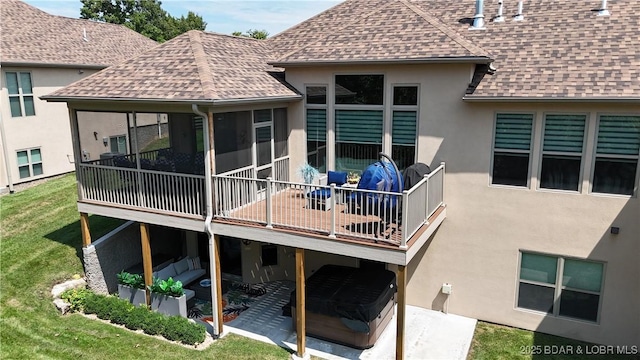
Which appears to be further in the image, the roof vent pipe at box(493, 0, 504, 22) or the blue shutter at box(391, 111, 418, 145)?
the roof vent pipe at box(493, 0, 504, 22)

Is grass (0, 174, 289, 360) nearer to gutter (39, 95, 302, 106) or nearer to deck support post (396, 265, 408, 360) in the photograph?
deck support post (396, 265, 408, 360)

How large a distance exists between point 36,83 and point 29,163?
3221 mm

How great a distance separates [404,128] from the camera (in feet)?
36.5

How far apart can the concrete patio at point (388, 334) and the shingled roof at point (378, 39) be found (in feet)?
20.2

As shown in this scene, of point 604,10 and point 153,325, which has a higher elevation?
point 604,10

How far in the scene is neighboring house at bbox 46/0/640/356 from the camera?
31.1 ft

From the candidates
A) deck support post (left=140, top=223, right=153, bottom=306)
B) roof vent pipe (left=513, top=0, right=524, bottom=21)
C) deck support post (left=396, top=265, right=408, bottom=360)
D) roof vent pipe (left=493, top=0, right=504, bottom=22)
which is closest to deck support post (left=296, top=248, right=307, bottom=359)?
deck support post (left=396, top=265, right=408, bottom=360)

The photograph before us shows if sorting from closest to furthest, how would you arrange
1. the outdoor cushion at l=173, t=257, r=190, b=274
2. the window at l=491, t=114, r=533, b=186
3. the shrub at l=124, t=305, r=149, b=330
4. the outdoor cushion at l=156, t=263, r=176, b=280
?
the window at l=491, t=114, r=533, b=186
the shrub at l=124, t=305, r=149, b=330
the outdoor cushion at l=156, t=263, r=176, b=280
the outdoor cushion at l=173, t=257, r=190, b=274

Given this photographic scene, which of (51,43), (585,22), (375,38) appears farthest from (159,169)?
(51,43)

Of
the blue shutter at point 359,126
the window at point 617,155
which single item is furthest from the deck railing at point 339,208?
the window at point 617,155

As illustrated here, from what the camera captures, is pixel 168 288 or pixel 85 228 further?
pixel 85 228

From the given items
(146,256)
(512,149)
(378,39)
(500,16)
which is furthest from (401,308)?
(500,16)

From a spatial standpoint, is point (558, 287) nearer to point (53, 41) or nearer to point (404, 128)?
point (404, 128)

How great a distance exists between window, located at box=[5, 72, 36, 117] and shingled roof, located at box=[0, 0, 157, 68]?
0.69 meters
